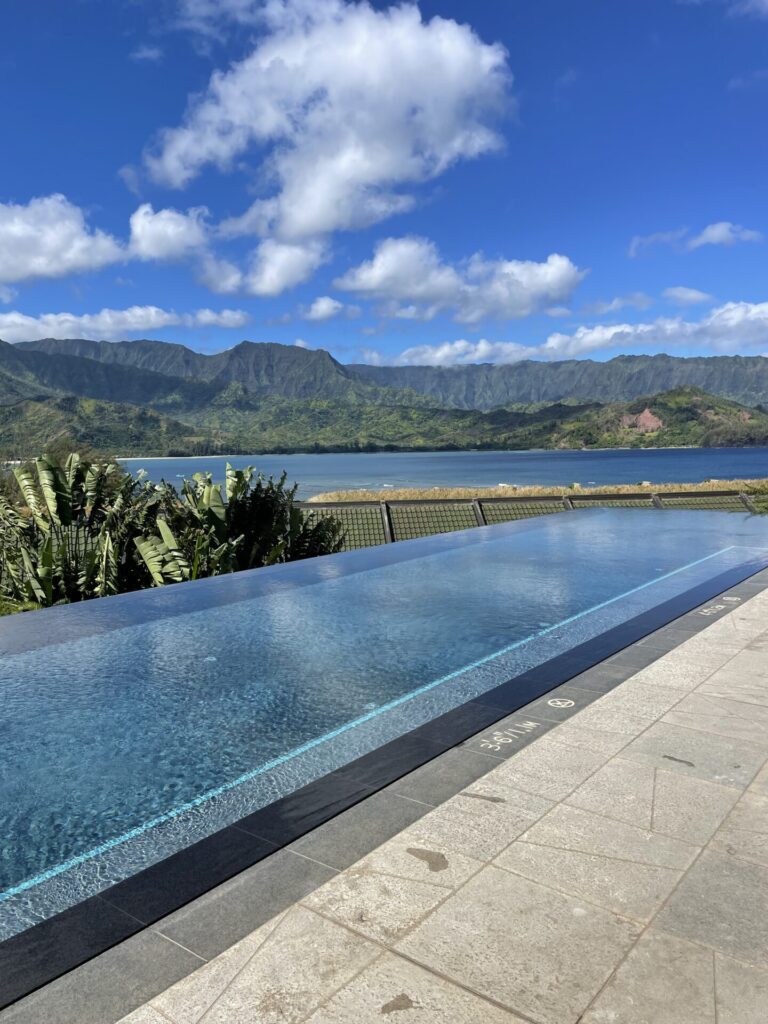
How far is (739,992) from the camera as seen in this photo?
197cm

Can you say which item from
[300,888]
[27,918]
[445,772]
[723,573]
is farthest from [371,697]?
[723,573]

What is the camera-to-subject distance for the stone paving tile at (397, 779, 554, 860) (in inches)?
108

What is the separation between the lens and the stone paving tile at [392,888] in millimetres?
2307

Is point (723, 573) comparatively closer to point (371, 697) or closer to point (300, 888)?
point (371, 697)

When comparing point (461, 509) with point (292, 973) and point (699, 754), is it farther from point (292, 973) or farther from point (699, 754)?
point (292, 973)

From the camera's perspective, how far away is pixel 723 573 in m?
8.79

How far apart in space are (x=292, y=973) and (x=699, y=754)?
2379 mm

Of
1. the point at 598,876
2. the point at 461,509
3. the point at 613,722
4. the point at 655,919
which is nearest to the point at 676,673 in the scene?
the point at 613,722

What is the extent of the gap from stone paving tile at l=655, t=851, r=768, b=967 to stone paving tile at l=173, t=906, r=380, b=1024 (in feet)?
3.33

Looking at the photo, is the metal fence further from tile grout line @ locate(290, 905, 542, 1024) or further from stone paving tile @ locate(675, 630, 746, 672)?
tile grout line @ locate(290, 905, 542, 1024)

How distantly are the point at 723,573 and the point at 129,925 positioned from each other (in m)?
8.25

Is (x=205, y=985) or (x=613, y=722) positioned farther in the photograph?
(x=613, y=722)

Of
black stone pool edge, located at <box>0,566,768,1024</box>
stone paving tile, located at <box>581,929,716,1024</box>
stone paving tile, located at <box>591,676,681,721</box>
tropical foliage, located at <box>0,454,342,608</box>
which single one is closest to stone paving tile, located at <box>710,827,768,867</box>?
stone paving tile, located at <box>581,929,716,1024</box>

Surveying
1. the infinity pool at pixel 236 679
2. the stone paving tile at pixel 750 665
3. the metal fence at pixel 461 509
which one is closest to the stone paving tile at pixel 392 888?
the infinity pool at pixel 236 679
